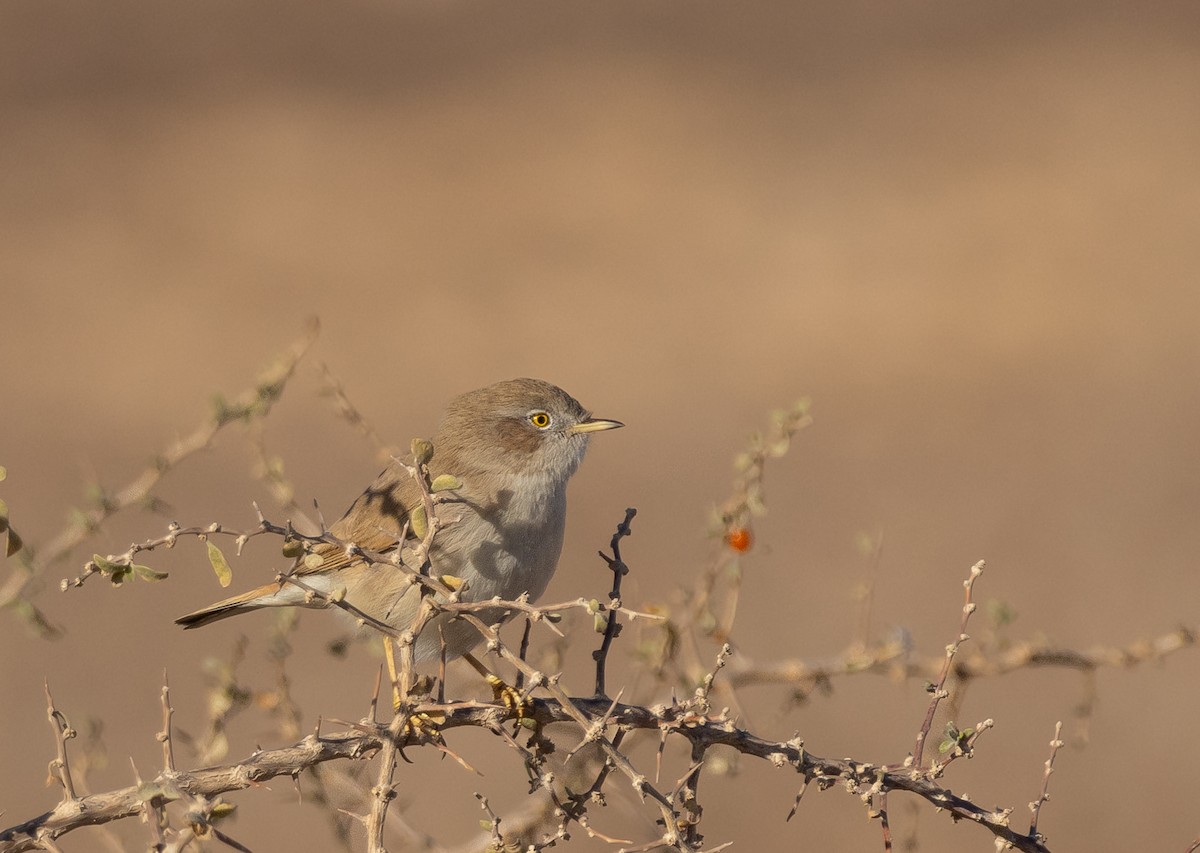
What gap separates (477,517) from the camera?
15.4ft

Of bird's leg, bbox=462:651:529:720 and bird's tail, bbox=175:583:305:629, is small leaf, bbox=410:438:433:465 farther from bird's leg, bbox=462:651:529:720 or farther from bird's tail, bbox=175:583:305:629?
bird's tail, bbox=175:583:305:629

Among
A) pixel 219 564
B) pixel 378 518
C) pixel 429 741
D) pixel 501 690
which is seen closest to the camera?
pixel 219 564

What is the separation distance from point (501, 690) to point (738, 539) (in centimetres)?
90

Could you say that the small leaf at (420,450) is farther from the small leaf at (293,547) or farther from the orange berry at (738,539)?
the orange berry at (738,539)

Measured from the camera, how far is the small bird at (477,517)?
4551 millimetres

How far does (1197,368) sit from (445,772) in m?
8.92

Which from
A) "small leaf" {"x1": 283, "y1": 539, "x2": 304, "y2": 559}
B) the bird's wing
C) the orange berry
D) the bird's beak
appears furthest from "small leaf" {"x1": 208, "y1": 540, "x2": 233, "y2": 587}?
the bird's beak

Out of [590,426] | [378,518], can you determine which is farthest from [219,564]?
[590,426]

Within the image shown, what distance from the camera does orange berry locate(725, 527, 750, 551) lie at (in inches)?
184

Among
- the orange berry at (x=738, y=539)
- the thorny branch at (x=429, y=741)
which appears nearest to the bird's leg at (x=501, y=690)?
the thorny branch at (x=429, y=741)

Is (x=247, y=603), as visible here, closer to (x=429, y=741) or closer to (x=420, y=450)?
(x=429, y=741)

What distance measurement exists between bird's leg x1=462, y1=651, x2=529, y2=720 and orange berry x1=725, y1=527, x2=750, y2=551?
2.78 ft

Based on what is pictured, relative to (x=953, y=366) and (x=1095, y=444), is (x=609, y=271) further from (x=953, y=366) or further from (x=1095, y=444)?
(x=1095, y=444)

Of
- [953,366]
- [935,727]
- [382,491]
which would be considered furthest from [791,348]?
[382,491]
